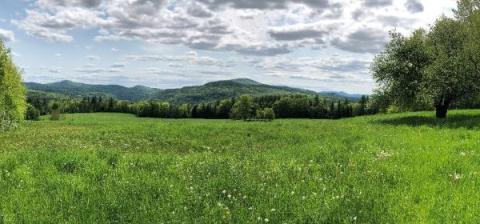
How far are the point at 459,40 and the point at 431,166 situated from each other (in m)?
24.6

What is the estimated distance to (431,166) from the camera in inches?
482

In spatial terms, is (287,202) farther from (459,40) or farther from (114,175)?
(459,40)

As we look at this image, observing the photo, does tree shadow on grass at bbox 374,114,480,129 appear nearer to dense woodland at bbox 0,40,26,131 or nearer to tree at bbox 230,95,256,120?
dense woodland at bbox 0,40,26,131

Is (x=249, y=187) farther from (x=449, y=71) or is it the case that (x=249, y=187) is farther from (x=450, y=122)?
(x=449, y=71)

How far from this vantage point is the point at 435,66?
31.0 metres

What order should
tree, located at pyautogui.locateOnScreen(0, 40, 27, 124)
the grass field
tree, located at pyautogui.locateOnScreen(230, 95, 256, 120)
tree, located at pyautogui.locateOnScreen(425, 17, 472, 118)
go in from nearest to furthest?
the grass field < tree, located at pyautogui.locateOnScreen(425, 17, 472, 118) < tree, located at pyautogui.locateOnScreen(0, 40, 27, 124) < tree, located at pyautogui.locateOnScreen(230, 95, 256, 120)

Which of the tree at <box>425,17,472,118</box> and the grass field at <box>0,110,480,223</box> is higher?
the tree at <box>425,17,472,118</box>

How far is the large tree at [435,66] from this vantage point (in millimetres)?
30125

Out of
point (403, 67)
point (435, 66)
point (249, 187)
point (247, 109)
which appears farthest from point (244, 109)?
point (249, 187)

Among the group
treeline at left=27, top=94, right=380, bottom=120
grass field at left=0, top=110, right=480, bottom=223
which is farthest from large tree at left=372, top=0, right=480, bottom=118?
treeline at left=27, top=94, right=380, bottom=120

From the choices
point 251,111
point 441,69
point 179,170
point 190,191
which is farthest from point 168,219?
point 251,111

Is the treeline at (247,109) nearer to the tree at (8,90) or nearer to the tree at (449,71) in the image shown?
the tree at (8,90)

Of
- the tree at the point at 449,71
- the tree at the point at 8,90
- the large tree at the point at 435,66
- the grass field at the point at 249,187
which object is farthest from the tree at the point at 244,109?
the grass field at the point at 249,187

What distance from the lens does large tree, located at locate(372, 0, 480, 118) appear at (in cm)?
3012
